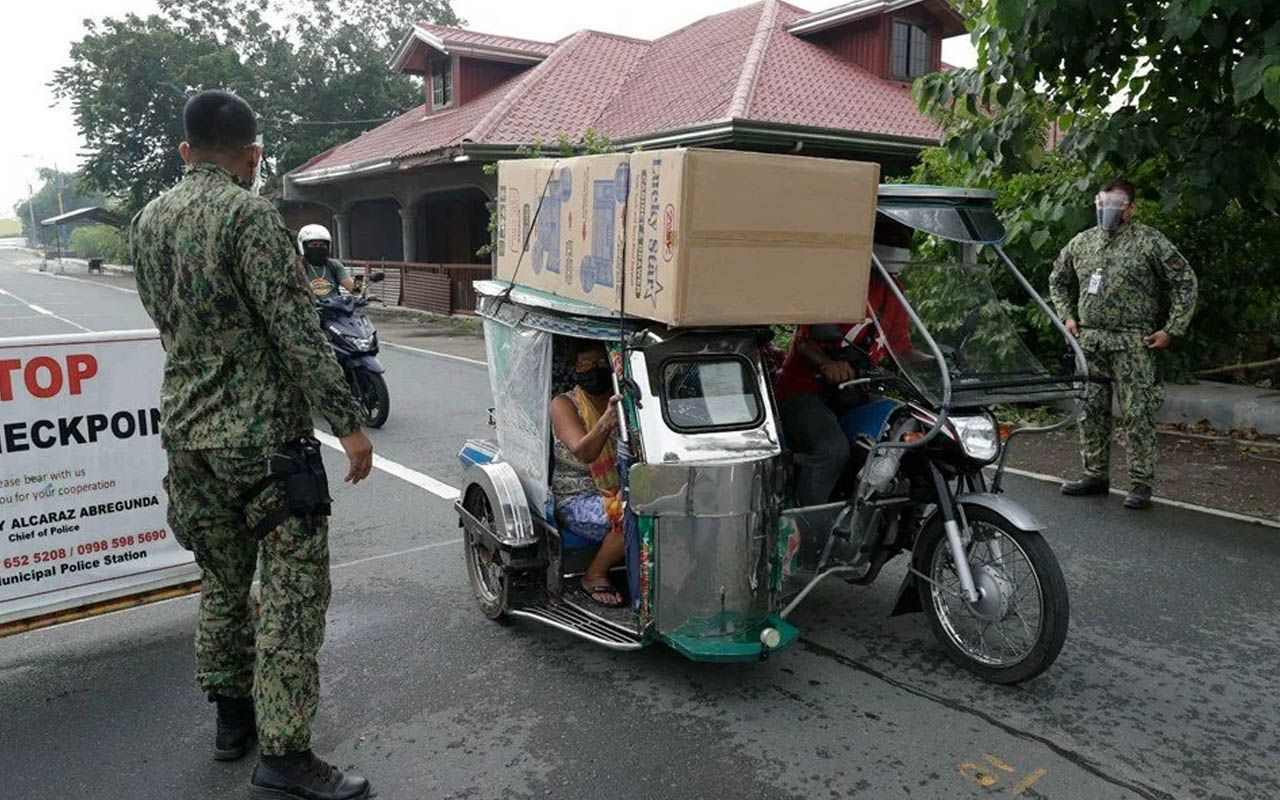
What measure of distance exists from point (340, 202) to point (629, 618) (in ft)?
87.2

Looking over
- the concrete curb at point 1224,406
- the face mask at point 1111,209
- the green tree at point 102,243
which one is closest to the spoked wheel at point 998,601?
the face mask at point 1111,209

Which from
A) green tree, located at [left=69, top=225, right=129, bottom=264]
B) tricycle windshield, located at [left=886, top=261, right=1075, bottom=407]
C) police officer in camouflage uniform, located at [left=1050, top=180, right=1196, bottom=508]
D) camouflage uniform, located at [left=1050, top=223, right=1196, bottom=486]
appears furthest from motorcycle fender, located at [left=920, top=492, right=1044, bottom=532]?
green tree, located at [left=69, top=225, right=129, bottom=264]

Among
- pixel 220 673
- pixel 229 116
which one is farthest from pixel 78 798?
pixel 229 116

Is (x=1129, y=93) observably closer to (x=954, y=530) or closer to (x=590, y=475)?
(x=954, y=530)

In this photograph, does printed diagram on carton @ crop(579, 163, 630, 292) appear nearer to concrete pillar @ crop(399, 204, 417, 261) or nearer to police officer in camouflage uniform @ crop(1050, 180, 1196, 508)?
police officer in camouflage uniform @ crop(1050, 180, 1196, 508)

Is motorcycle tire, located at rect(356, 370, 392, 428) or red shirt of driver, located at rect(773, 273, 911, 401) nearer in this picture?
red shirt of driver, located at rect(773, 273, 911, 401)

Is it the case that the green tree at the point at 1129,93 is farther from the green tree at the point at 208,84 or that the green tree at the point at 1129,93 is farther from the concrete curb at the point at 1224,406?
the green tree at the point at 208,84

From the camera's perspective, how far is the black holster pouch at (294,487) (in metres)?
2.98

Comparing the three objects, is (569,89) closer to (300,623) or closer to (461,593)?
(461,593)

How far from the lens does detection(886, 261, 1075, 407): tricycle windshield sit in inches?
150

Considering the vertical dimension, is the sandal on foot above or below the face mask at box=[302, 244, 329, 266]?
below

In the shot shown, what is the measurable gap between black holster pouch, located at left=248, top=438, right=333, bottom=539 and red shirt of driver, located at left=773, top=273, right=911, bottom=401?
6.87ft

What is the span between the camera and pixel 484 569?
464 centimetres

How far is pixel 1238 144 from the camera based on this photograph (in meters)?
6.54
